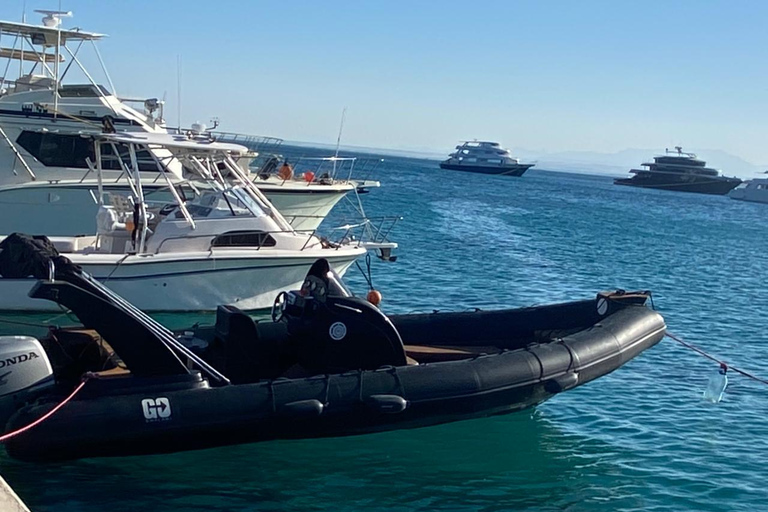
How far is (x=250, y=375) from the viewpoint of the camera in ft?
30.9

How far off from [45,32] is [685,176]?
95.9 metres

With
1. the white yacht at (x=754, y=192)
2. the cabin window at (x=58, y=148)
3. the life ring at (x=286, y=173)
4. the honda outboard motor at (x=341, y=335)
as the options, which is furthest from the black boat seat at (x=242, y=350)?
the white yacht at (x=754, y=192)

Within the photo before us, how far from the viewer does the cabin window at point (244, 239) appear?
589 inches

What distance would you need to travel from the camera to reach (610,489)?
914 centimetres

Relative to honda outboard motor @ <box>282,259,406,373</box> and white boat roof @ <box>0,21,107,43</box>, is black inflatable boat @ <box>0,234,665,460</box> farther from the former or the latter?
white boat roof @ <box>0,21,107,43</box>

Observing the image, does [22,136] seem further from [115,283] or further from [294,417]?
[294,417]

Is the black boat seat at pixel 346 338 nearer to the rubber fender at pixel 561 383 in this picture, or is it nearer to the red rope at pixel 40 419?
the rubber fender at pixel 561 383

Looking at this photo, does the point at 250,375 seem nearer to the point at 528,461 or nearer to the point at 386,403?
the point at 386,403

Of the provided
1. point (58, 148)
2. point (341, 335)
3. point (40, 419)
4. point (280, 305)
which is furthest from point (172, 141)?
point (40, 419)

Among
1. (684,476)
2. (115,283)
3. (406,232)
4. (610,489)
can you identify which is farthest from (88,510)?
(406,232)

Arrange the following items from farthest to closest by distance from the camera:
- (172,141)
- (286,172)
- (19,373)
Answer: (286,172)
(172,141)
(19,373)

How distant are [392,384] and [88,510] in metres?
2.97

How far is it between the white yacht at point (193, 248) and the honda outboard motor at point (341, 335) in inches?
220

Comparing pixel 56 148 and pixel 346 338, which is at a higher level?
pixel 56 148
